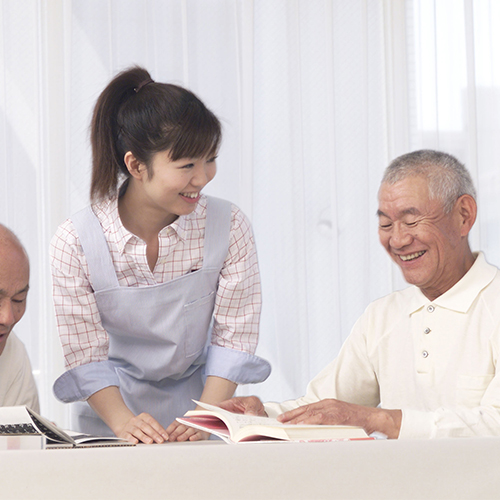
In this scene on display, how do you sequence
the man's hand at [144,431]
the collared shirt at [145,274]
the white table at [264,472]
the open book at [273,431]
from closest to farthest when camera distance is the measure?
the white table at [264,472] < the open book at [273,431] < the man's hand at [144,431] < the collared shirt at [145,274]

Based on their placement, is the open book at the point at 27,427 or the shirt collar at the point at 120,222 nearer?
the open book at the point at 27,427

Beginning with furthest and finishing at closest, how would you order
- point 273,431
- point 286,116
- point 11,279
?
point 286,116 → point 11,279 → point 273,431

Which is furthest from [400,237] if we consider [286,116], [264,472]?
[286,116]

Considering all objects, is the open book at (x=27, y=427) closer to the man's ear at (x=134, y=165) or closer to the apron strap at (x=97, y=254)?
the apron strap at (x=97, y=254)

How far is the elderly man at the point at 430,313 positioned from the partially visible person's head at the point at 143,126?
419mm

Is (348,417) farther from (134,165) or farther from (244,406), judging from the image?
(134,165)

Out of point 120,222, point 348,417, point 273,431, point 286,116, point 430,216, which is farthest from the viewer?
point 286,116

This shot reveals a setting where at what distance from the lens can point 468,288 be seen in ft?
4.59

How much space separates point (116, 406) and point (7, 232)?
427 millimetres

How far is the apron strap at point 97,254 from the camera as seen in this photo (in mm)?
1469

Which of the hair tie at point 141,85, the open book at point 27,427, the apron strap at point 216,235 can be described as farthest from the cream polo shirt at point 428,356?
the hair tie at point 141,85

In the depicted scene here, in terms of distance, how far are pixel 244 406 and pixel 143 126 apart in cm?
62

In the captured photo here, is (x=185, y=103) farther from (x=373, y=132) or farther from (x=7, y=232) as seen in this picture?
(x=373, y=132)

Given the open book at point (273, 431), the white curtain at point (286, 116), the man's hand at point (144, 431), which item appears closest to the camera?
the open book at point (273, 431)
